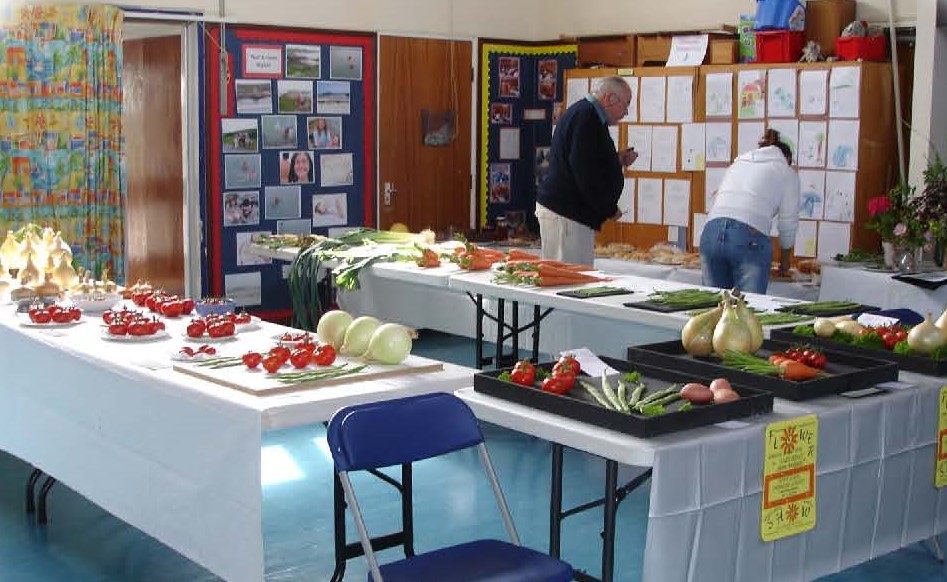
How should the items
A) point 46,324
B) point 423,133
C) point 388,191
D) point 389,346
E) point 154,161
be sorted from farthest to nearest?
point 423,133, point 388,191, point 154,161, point 46,324, point 389,346

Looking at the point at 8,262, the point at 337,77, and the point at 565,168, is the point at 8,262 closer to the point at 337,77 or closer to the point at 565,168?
the point at 565,168

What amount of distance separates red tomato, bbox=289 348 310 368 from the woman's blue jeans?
132 inches

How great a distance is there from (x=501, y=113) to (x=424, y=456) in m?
7.70

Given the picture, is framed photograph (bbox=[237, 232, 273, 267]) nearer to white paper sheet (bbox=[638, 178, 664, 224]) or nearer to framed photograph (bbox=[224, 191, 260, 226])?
framed photograph (bbox=[224, 191, 260, 226])

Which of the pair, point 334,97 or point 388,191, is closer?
point 334,97

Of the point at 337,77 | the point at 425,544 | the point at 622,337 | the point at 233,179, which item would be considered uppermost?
the point at 337,77

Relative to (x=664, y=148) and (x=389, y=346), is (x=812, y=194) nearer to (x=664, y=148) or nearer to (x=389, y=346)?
(x=664, y=148)

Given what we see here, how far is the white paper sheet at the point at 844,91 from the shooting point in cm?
832

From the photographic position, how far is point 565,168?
7.43 m

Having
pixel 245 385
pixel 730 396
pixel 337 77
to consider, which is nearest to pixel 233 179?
pixel 337 77

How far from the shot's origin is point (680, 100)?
374 inches

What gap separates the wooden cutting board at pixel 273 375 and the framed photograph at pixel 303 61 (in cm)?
546

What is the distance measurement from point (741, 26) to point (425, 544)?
5518 millimetres

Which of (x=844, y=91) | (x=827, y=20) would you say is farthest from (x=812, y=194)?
(x=827, y=20)
